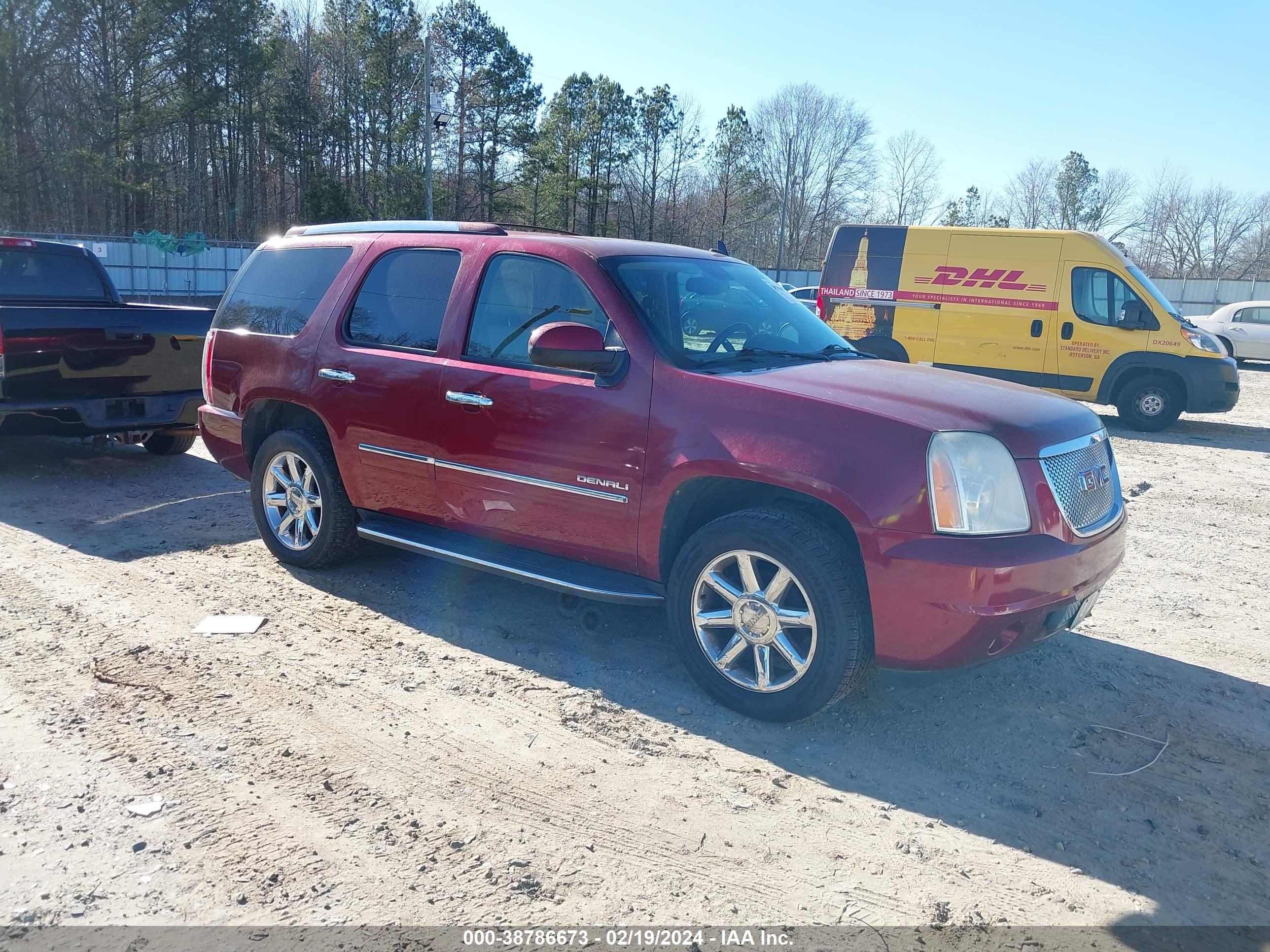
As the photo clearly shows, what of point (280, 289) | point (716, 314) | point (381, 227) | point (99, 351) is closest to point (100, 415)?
point (99, 351)

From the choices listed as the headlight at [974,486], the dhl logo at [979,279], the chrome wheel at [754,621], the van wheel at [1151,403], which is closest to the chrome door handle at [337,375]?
the chrome wheel at [754,621]

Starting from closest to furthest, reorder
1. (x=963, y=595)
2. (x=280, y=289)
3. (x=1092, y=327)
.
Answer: (x=963, y=595), (x=280, y=289), (x=1092, y=327)

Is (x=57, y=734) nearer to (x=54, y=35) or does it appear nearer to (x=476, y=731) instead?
(x=476, y=731)

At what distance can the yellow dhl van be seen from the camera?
12211 mm

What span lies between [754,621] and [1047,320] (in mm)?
10278

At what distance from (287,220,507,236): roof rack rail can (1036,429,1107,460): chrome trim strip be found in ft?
9.05

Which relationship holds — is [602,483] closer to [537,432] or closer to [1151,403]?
[537,432]

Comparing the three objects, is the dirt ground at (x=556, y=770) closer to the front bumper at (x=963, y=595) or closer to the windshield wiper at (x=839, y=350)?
the front bumper at (x=963, y=595)

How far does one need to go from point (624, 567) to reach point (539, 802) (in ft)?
4.14

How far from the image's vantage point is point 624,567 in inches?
169

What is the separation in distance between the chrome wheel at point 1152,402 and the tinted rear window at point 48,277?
12300mm

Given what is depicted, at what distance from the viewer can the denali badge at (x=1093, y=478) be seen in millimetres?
3902

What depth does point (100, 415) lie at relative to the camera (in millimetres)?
7586

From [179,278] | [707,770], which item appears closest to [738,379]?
[707,770]
